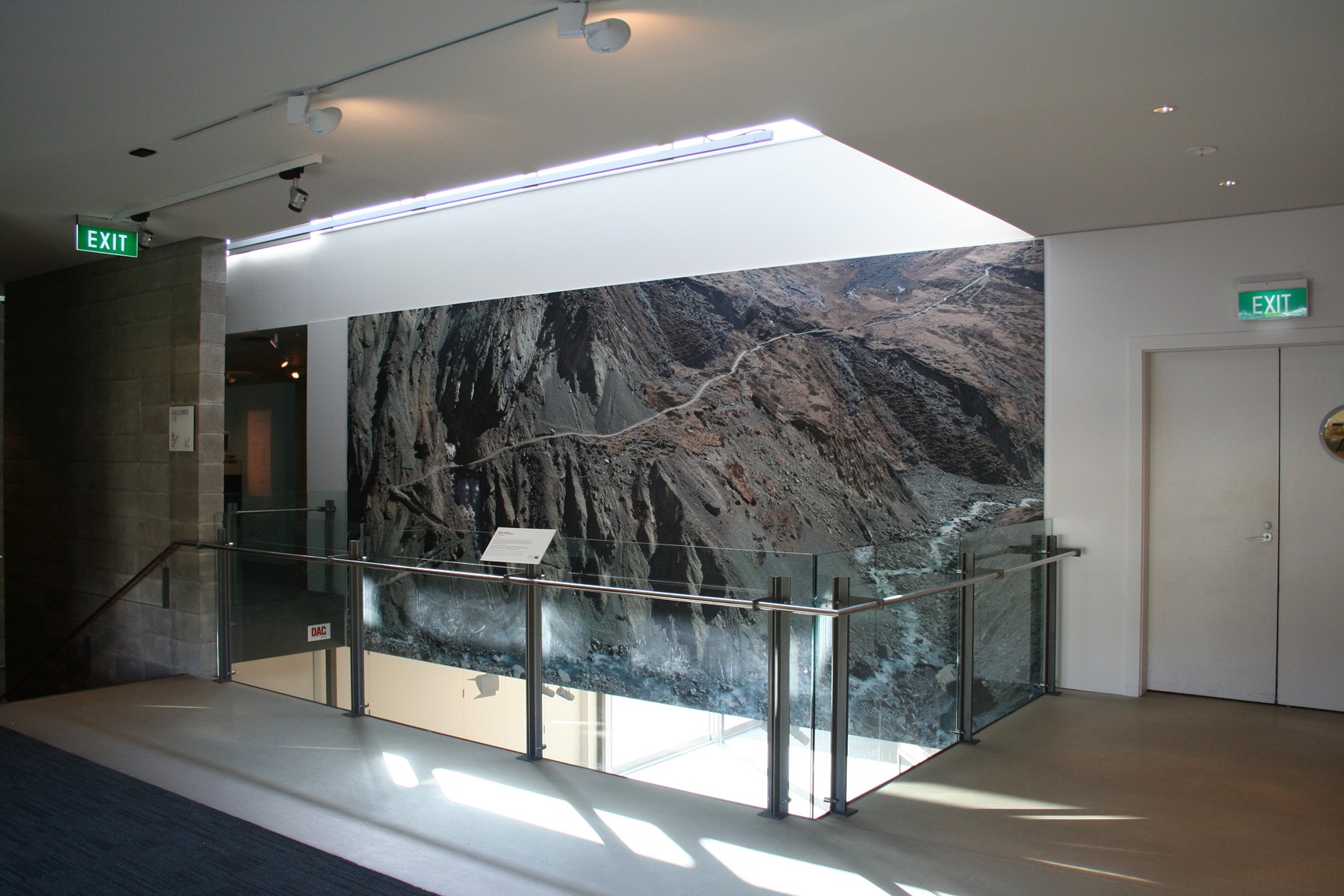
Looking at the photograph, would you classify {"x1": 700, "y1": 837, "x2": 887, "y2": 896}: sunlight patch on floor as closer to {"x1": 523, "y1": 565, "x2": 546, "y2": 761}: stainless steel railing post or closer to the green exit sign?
{"x1": 523, "y1": 565, "x2": 546, "y2": 761}: stainless steel railing post

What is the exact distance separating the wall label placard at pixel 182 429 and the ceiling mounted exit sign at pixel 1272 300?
23.8 feet

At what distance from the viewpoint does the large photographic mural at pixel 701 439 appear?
4746 mm

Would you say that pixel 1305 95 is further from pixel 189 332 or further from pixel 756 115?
pixel 189 332

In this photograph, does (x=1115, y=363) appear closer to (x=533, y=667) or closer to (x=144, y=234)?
(x=533, y=667)

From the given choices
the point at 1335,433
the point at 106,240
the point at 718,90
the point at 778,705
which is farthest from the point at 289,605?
the point at 1335,433

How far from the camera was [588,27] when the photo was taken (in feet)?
10.7

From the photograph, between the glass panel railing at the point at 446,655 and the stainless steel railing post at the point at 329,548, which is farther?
the stainless steel railing post at the point at 329,548

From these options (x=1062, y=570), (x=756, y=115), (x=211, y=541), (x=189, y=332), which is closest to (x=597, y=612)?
(x=756, y=115)

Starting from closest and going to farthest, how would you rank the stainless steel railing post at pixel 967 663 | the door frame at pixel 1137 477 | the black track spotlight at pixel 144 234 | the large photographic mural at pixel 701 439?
1. the large photographic mural at pixel 701 439
2. the stainless steel railing post at pixel 967 663
3. the door frame at pixel 1137 477
4. the black track spotlight at pixel 144 234

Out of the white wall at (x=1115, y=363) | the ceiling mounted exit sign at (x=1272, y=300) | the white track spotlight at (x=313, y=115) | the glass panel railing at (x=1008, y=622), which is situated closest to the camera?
the white track spotlight at (x=313, y=115)

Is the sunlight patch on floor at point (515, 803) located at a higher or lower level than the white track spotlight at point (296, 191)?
lower

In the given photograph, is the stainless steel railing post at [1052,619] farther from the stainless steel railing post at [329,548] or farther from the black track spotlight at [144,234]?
the black track spotlight at [144,234]

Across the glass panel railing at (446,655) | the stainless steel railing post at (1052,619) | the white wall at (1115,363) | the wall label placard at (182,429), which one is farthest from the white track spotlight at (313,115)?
the stainless steel railing post at (1052,619)

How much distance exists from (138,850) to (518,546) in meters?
2.07
